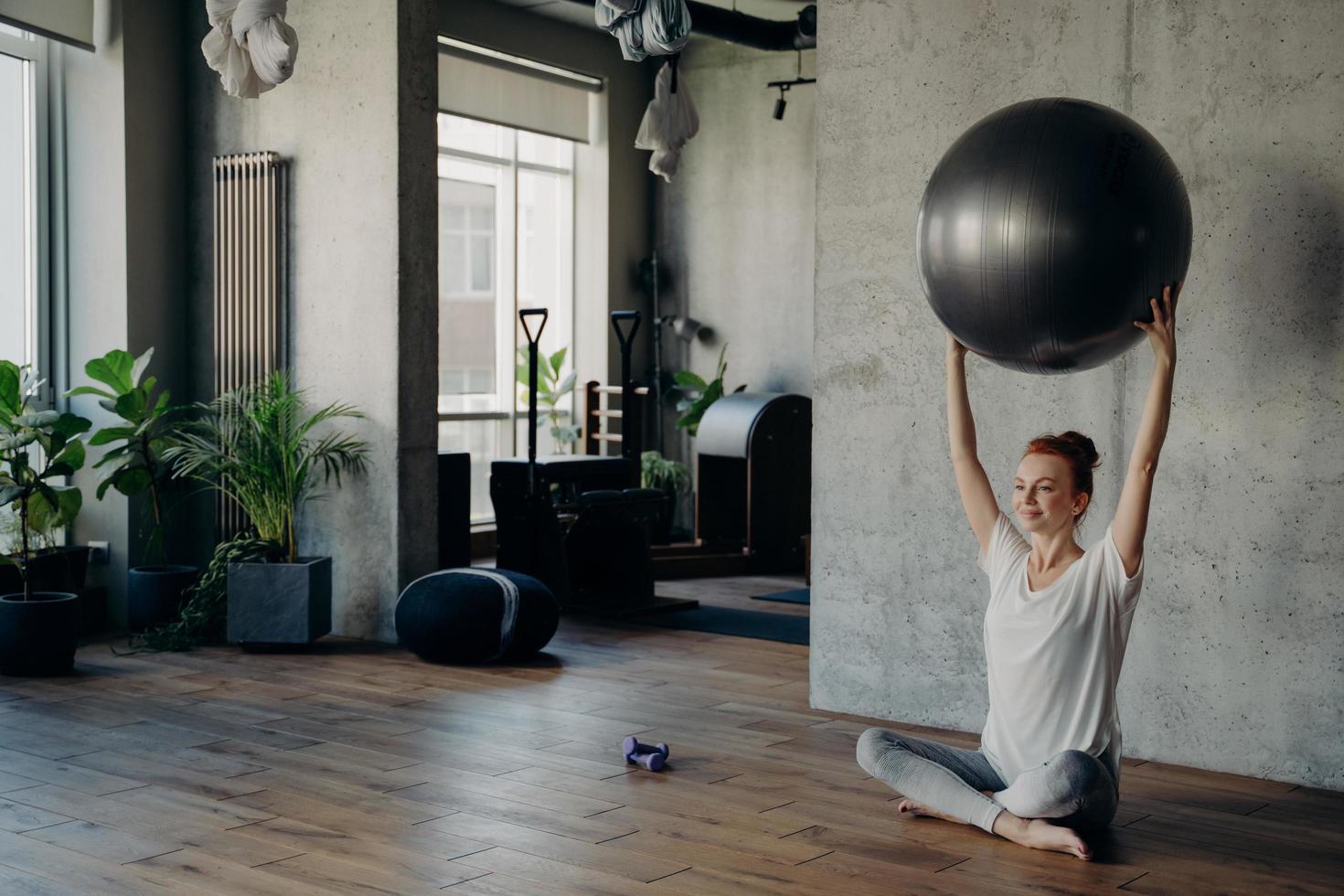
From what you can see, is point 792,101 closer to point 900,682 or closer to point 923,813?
point 900,682

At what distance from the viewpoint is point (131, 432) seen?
17.6ft

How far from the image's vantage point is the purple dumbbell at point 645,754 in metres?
3.64

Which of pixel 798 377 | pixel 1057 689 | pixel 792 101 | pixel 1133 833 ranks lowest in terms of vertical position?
pixel 1133 833

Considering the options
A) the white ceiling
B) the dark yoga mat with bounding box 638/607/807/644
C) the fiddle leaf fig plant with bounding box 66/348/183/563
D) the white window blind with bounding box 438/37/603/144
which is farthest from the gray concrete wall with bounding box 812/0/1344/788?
the white window blind with bounding box 438/37/603/144

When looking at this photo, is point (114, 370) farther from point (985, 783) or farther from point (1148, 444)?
point (1148, 444)

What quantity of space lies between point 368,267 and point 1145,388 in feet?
9.86

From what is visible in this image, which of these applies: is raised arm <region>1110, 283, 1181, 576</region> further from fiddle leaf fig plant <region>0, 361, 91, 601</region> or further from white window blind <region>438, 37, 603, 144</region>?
white window blind <region>438, 37, 603, 144</region>

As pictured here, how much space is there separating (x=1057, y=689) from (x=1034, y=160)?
44.4 inches

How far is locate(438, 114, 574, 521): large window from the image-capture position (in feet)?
27.4

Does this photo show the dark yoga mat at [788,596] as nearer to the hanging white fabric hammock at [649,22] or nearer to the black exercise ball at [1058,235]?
the hanging white fabric hammock at [649,22]

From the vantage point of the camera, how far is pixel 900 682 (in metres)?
4.21

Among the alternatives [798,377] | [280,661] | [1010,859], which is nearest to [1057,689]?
[1010,859]

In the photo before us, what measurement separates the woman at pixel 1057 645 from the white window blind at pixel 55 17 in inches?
166

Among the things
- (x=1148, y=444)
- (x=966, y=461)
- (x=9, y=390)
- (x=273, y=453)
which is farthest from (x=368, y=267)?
(x=1148, y=444)
